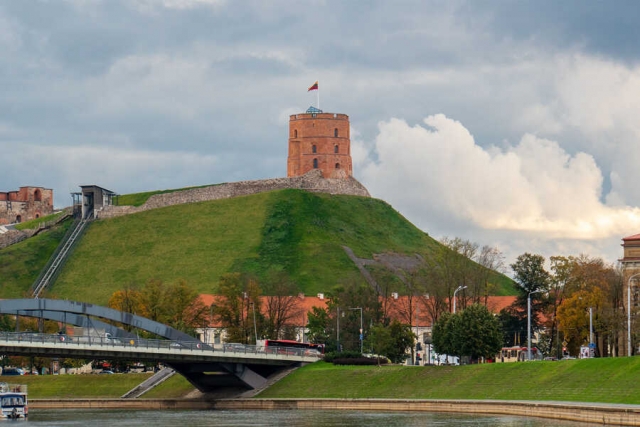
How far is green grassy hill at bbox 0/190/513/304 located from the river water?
67.2 metres

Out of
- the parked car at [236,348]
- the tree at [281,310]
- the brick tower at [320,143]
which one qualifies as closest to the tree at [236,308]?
the tree at [281,310]

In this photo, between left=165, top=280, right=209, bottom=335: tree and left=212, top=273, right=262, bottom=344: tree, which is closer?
left=212, top=273, right=262, bottom=344: tree

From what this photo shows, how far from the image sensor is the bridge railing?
85438 millimetres

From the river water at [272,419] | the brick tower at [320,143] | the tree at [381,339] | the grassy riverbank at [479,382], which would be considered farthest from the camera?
the brick tower at [320,143]

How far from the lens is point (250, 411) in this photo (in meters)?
91.6

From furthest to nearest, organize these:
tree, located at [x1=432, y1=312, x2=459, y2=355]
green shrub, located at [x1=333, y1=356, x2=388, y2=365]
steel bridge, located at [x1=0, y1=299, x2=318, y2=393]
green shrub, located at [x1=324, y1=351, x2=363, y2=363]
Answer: green shrub, located at [x1=324, y1=351, x2=363, y2=363] < green shrub, located at [x1=333, y1=356, x2=388, y2=365] < tree, located at [x1=432, y1=312, x2=459, y2=355] < steel bridge, located at [x1=0, y1=299, x2=318, y2=393]

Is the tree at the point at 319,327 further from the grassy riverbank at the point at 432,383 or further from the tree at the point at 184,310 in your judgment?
the grassy riverbank at the point at 432,383

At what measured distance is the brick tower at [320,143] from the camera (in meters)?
190

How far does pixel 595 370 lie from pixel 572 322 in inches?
1163

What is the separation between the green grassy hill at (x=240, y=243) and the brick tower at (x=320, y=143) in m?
5.14

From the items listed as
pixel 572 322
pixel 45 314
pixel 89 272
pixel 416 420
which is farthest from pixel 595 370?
pixel 89 272

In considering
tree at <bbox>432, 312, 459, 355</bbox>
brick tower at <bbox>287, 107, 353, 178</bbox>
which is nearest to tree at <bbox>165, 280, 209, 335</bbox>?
tree at <bbox>432, 312, 459, 355</bbox>

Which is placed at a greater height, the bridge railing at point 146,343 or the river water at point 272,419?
the bridge railing at point 146,343

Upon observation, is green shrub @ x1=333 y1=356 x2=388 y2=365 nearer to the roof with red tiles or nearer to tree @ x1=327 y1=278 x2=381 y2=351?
tree @ x1=327 y1=278 x2=381 y2=351
